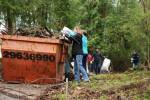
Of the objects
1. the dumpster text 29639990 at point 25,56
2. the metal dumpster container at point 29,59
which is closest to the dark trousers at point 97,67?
the metal dumpster container at point 29,59

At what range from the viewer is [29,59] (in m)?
15.1

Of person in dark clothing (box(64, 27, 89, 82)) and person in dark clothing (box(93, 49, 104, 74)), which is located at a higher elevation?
person in dark clothing (box(64, 27, 89, 82))

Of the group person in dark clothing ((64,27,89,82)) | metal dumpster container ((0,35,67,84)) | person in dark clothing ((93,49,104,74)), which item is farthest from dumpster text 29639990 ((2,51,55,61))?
person in dark clothing ((93,49,104,74))

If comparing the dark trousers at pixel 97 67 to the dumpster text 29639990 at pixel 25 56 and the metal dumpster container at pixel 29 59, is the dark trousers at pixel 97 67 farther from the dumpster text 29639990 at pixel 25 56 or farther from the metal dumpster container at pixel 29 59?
the dumpster text 29639990 at pixel 25 56

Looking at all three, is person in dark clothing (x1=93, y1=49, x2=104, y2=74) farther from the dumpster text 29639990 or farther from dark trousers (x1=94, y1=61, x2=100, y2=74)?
the dumpster text 29639990

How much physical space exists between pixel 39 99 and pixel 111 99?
72.7 inches

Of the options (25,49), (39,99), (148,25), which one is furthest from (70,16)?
(39,99)

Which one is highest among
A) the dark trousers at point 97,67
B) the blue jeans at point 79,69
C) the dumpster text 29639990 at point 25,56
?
the dumpster text 29639990 at point 25,56

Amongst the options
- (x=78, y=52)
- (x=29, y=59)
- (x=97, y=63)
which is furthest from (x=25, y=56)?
(x=97, y=63)

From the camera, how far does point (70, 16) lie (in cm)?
2472

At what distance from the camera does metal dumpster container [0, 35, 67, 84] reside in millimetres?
15055

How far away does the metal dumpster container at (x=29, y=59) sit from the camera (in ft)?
49.4

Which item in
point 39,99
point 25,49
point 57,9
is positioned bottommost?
point 39,99

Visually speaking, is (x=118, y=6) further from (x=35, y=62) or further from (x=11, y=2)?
(x=35, y=62)
